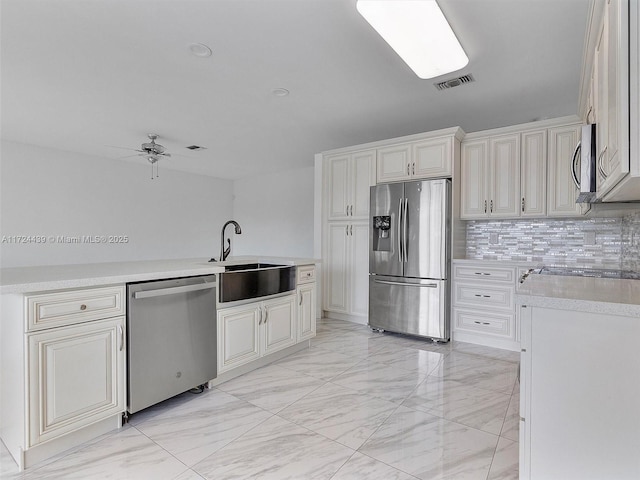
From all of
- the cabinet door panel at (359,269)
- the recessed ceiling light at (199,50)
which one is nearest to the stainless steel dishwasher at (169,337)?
the recessed ceiling light at (199,50)

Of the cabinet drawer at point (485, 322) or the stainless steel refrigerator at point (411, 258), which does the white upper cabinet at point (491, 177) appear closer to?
the stainless steel refrigerator at point (411, 258)

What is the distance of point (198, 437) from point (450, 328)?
8.96 feet

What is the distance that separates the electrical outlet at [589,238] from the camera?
3324 mm

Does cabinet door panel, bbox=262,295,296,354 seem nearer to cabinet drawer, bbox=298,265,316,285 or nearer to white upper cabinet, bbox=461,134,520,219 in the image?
cabinet drawer, bbox=298,265,316,285

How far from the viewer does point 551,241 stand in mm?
3531

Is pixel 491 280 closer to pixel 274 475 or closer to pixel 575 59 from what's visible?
pixel 575 59

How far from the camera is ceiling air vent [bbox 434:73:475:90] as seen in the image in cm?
276

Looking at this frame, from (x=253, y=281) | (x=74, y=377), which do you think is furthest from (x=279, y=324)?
(x=74, y=377)

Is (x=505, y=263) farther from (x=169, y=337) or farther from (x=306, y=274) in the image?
(x=169, y=337)

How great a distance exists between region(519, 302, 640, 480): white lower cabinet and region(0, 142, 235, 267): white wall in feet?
21.4

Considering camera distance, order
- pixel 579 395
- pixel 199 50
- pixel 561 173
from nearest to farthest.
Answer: pixel 579 395 < pixel 199 50 < pixel 561 173

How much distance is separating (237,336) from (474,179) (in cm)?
296

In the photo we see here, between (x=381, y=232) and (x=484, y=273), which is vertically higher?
(x=381, y=232)

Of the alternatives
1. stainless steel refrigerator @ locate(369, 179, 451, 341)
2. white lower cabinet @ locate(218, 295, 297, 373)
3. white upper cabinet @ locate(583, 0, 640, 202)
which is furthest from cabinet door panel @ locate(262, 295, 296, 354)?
white upper cabinet @ locate(583, 0, 640, 202)
